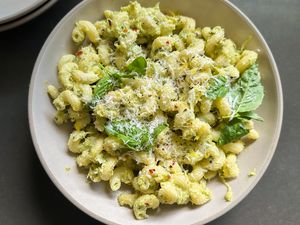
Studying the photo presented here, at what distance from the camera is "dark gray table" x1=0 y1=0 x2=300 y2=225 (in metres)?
1.33

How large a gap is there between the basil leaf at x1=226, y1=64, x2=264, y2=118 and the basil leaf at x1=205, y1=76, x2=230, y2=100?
4cm

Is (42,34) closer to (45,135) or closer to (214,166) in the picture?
(45,135)

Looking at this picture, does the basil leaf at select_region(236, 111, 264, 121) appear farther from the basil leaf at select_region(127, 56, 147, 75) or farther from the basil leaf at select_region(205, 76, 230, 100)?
the basil leaf at select_region(127, 56, 147, 75)

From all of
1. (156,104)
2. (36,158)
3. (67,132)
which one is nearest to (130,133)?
(156,104)

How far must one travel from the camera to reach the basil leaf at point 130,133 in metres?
1.13

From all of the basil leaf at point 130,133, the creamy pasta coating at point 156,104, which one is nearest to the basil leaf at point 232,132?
the creamy pasta coating at point 156,104

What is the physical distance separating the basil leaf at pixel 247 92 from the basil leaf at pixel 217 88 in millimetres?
38

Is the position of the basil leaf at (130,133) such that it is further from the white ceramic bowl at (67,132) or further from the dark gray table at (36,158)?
the dark gray table at (36,158)

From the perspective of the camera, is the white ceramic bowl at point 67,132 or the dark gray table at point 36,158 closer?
the white ceramic bowl at point 67,132

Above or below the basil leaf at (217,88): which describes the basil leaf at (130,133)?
below

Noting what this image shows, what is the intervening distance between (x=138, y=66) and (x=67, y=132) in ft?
0.89

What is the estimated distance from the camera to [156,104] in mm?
1157

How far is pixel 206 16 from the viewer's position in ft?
4.22

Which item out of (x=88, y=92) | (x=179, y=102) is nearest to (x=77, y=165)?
(x=88, y=92)
